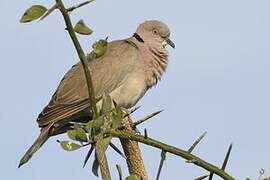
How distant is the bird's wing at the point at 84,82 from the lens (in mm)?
6980

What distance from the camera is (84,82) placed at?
7371mm

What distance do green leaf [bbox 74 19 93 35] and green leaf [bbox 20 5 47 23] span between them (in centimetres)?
9

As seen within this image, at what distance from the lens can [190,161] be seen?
1529 mm

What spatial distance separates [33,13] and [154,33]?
733 cm

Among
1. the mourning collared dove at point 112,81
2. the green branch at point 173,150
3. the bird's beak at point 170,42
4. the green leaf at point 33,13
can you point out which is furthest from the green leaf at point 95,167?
the bird's beak at point 170,42

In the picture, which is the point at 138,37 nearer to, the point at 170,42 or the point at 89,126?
the point at 170,42

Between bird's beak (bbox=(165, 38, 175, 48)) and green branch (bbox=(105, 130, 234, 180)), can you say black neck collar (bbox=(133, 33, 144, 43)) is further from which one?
green branch (bbox=(105, 130, 234, 180))

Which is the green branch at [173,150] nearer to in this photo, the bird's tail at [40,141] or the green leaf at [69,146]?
the green leaf at [69,146]

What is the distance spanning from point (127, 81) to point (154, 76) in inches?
14.8

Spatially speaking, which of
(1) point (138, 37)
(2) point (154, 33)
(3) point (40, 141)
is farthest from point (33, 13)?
(2) point (154, 33)

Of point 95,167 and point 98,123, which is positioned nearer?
point 98,123

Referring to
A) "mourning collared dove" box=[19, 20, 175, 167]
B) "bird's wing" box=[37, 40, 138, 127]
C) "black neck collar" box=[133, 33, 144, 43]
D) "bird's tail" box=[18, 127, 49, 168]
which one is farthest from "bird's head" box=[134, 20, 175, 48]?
"bird's tail" box=[18, 127, 49, 168]

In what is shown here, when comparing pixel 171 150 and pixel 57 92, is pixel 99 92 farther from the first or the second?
pixel 171 150

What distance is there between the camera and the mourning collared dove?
22.7ft
